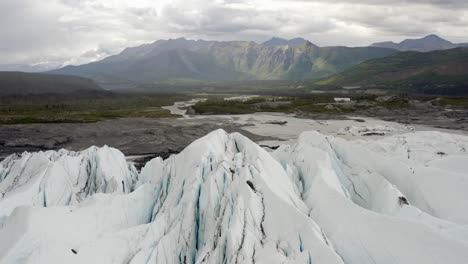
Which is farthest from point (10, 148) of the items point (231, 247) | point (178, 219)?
point (231, 247)

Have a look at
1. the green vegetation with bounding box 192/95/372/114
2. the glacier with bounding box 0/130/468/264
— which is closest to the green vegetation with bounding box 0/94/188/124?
the green vegetation with bounding box 192/95/372/114

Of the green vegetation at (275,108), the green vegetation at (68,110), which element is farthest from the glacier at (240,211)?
the green vegetation at (275,108)

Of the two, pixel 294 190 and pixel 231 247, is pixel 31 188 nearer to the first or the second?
pixel 231 247

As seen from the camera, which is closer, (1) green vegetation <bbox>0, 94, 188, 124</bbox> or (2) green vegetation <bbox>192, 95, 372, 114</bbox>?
(1) green vegetation <bbox>0, 94, 188, 124</bbox>

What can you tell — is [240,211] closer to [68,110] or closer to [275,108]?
[275,108]

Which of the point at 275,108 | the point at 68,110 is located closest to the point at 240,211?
the point at 275,108

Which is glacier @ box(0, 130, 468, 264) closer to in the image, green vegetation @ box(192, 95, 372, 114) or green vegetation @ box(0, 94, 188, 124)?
green vegetation @ box(0, 94, 188, 124)
